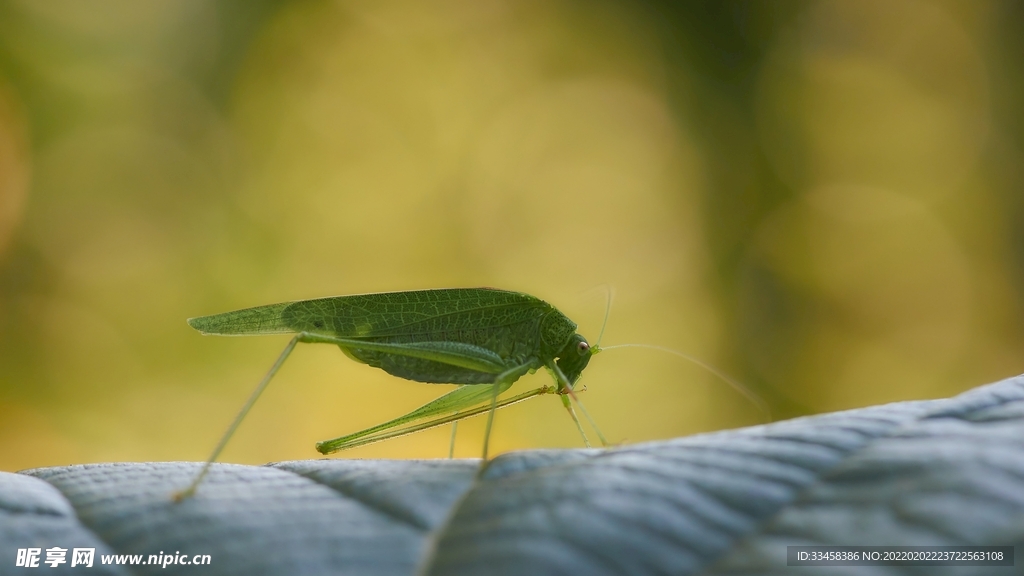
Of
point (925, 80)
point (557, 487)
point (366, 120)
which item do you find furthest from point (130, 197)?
point (925, 80)

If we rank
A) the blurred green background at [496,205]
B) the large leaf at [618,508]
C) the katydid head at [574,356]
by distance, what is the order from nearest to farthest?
the large leaf at [618,508] → the katydid head at [574,356] → the blurred green background at [496,205]

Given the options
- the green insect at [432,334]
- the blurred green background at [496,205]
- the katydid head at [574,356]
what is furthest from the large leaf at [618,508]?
the blurred green background at [496,205]

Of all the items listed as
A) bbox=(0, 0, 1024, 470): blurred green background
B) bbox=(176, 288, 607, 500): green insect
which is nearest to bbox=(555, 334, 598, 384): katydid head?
bbox=(176, 288, 607, 500): green insect

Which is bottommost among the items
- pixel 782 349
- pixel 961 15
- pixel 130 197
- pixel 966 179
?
pixel 782 349

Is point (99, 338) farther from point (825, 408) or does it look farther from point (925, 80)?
point (925, 80)

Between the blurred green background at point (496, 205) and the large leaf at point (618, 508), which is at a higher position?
the blurred green background at point (496, 205)

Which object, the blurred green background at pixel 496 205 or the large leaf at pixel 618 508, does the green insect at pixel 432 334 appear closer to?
the large leaf at pixel 618 508

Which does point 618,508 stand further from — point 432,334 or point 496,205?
point 496,205
